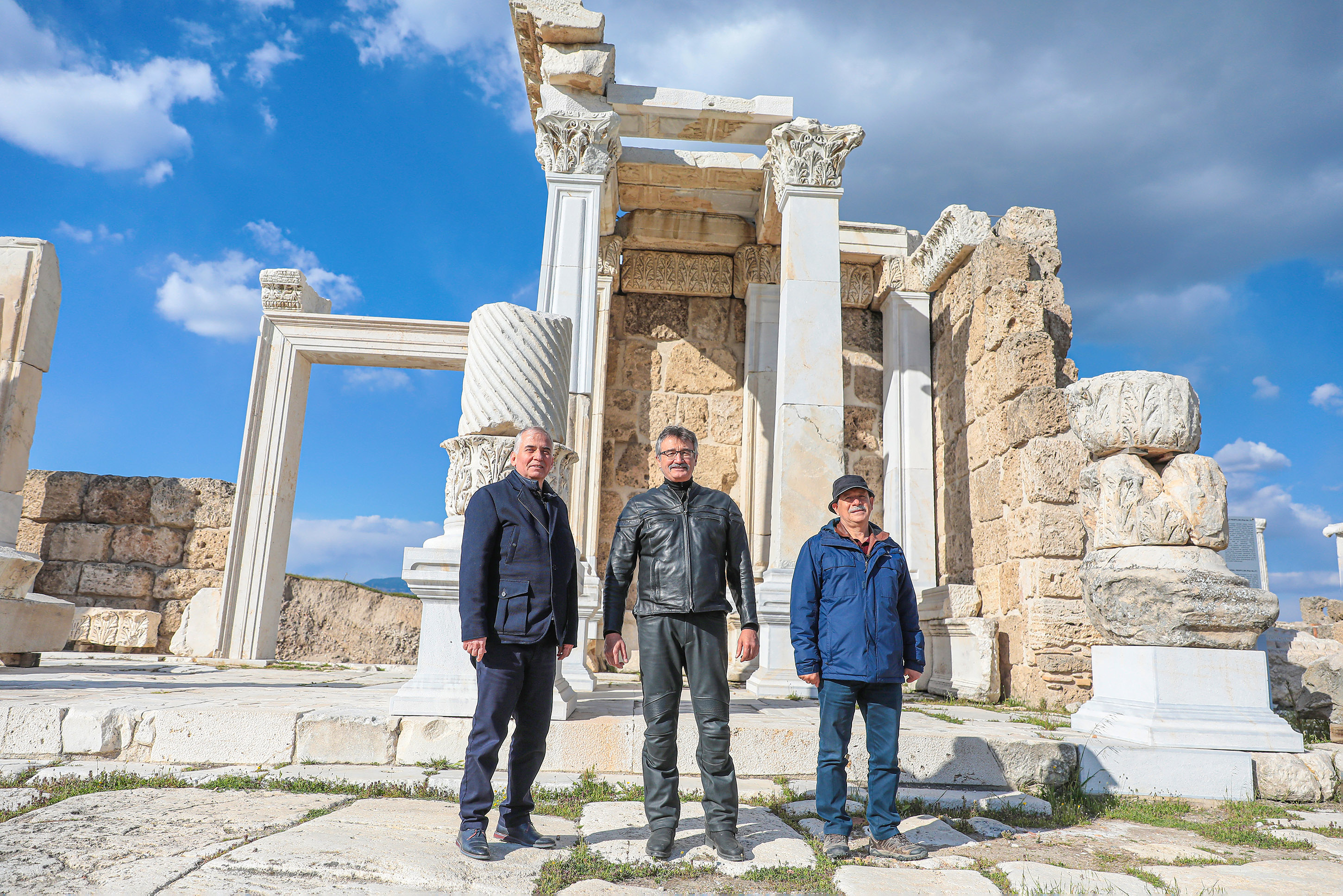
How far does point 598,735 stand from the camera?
450 centimetres

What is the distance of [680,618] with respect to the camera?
3.43 m

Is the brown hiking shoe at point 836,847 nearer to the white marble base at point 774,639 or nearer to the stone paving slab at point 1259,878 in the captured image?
the stone paving slab at point 1259,878

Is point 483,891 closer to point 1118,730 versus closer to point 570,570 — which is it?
point 570,570

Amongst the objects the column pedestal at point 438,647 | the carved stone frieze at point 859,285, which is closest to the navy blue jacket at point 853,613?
the column pedestal at point 438,647

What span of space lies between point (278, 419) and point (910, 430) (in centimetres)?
831

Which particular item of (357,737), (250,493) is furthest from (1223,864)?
(250,493)

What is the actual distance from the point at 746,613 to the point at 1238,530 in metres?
18.2

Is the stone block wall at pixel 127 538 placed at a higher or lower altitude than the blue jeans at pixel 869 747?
higher

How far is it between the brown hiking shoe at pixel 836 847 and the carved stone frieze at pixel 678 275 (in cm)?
843

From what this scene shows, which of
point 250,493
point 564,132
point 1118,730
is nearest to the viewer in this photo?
point 1118,730

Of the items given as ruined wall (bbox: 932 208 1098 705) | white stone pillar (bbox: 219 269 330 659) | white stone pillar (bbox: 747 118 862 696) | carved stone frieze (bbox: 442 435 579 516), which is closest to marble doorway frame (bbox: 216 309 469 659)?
white stone pillar (bbox: 219 269 330 659)

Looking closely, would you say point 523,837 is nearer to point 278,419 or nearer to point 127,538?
point 278,419

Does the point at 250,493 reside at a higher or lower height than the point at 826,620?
higher

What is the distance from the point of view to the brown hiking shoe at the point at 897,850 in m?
3.26
